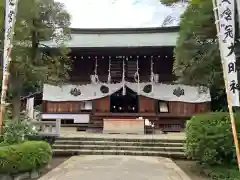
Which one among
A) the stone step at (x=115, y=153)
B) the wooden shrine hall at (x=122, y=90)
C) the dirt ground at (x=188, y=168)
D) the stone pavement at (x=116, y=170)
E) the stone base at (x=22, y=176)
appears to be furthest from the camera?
the wooden shrine hall at (x=122, y=90)

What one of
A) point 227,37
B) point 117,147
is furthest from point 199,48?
point 117,147

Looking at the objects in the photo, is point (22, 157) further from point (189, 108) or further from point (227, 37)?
point (189, 108)

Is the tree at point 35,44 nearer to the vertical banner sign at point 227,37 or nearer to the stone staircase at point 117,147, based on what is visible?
the stone staircase at point 117,147

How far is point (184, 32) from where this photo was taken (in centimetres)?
1054

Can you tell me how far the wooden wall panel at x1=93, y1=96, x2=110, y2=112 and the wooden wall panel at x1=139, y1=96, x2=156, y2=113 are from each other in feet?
7.49

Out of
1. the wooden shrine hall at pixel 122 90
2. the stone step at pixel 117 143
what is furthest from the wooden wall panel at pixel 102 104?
the stone step at pixel 117 143

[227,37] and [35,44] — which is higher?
[35,44]

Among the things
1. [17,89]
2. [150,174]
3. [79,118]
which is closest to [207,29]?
[150,174]

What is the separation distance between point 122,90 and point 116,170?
12953mm

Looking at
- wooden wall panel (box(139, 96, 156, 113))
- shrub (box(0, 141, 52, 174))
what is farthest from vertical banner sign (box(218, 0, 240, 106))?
wooden wall panel (box(139, 96, 156, 113))

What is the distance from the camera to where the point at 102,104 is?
21.4 metres

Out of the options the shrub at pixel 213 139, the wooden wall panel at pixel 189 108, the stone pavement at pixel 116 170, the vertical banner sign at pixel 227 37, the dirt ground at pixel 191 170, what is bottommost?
the dirt ground at pixel 191 170

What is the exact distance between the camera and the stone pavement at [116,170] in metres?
8.21

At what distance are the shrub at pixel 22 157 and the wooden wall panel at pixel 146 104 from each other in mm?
12647
